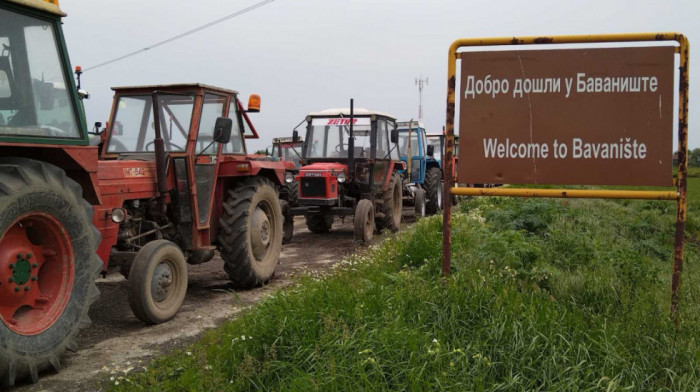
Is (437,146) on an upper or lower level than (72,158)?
upper

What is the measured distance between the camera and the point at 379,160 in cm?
1112

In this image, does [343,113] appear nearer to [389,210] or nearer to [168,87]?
[389,210]

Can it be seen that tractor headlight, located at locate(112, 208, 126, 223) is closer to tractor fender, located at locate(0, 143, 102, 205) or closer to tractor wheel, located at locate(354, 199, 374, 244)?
tractor fender, located at locate(0, 143, 102, 205)

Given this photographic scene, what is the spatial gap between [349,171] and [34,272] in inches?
283

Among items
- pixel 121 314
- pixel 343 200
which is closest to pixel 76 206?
pixel 121 314

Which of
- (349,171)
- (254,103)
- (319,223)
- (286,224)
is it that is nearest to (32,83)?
(254,103)

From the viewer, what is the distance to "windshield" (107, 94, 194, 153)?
6.11m

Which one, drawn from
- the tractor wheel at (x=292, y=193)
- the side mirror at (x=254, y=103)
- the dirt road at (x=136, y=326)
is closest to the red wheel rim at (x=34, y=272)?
the dirt road at (x=136, y=326)

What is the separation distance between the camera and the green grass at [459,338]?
299cm

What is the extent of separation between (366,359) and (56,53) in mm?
3073

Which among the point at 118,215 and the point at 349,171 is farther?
the point at 349,171

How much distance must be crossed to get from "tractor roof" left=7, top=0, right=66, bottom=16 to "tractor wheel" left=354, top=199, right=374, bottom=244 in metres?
6.29

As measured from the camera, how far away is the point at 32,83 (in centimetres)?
406

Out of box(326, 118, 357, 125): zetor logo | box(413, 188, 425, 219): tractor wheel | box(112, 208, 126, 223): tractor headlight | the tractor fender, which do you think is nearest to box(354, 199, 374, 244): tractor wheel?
box(326, 118, 357, 125): zetor logo
